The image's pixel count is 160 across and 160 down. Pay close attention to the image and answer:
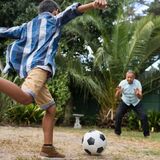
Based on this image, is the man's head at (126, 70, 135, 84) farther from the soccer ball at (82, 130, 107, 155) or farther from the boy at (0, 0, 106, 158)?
the boy at (0, 0, 106, 158)

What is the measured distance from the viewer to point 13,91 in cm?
455

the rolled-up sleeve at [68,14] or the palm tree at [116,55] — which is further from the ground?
the palm tree at [116,55]

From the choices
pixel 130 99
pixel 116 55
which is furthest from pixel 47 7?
pixel 116 55

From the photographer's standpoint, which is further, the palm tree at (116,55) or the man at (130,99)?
the palm tree at (116,55)

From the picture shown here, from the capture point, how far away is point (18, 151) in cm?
614

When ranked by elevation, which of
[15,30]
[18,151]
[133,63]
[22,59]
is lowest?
[18,151]

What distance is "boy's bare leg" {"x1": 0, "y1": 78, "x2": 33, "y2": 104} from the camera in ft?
14.8

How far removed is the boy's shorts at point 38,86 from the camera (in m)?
4.96

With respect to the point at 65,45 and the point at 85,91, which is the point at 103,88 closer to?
the point at 85,91

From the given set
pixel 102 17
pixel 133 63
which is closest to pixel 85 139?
pixel 133 63

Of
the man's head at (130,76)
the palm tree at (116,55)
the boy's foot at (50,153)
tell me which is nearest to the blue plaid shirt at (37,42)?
the boy's foot at (50,153)

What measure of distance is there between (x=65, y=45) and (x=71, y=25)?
901 mm

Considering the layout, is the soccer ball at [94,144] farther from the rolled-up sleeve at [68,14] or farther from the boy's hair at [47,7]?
the boy's hair at [47,7]

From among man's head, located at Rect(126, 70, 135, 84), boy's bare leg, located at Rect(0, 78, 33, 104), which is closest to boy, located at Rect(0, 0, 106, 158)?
boy's bare leg, located at Rect(0, 78, 33, 104)
